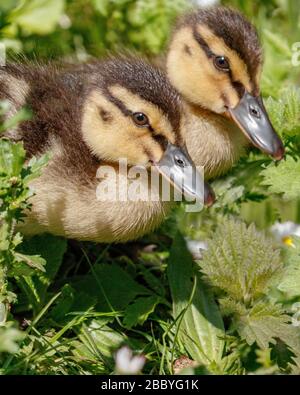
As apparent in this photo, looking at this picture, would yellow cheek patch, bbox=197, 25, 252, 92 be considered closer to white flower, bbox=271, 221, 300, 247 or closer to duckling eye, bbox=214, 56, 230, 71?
duckling eye, bbox=214, 56, 230, 71

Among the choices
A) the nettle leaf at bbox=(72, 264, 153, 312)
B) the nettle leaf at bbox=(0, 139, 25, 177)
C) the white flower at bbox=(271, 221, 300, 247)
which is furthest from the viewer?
the white flower at bbox=(271, 221, 300, 247)

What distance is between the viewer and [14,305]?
2.48 meters

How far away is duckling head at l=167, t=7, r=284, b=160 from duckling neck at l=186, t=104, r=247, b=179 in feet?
0.15

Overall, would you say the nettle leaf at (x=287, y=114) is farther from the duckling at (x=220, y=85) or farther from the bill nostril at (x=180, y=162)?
the bill nostril at (x=180, y=162)

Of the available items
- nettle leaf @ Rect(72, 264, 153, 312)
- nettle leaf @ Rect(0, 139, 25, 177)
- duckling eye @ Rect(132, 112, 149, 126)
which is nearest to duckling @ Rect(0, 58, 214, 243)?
duckling eye @ Rect(132, 112, 149, 126)

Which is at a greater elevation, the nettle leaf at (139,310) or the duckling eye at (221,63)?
the duckling eye at (221,63)

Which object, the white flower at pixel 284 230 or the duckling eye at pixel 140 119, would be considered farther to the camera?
the white flower at pixel 284 230

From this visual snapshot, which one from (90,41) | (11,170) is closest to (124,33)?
(90,41)

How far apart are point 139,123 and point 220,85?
1.24 feet

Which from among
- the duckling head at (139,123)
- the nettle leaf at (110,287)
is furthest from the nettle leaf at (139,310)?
the duckling head at (139,123)

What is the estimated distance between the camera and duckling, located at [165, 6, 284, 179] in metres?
2.58

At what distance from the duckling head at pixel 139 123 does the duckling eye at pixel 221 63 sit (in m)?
0.23

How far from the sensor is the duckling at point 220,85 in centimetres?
258

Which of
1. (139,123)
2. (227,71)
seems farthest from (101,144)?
(227,71)
